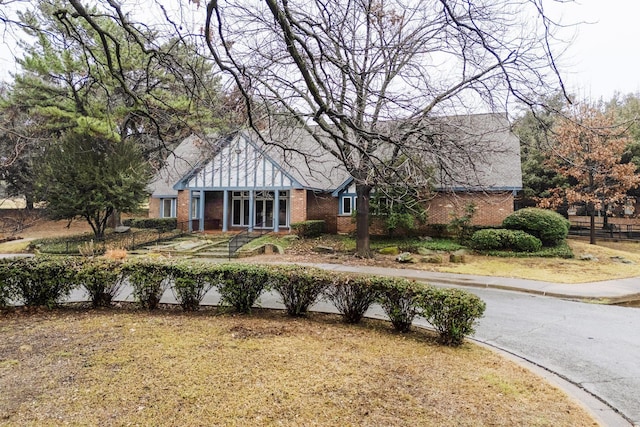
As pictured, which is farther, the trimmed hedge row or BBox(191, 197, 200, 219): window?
BBox(191, 197, 200, 219): window

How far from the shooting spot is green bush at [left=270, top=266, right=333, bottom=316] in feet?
21.9

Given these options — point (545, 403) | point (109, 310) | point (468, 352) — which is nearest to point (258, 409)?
point (545, 403)

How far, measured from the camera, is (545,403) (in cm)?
401

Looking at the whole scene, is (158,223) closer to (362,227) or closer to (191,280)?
(362,227)

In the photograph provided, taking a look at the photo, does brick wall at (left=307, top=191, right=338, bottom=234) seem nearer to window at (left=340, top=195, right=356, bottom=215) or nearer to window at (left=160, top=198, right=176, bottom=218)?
window at (left=340, top=195, right=356, bottom=215)

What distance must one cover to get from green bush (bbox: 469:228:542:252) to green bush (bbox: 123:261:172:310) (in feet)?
47.2

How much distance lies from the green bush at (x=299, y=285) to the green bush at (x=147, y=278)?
6.93 ft

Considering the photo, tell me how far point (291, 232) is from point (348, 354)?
55.4 ft

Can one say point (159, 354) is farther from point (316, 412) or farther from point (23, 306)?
point (23, 306)

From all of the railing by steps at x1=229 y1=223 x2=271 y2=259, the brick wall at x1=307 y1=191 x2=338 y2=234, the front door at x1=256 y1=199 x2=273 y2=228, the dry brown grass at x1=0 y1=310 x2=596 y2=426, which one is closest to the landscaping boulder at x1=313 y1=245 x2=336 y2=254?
the railing by steps at x1=229 y1=223 x2=271 y2=259

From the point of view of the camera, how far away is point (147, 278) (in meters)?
7.16

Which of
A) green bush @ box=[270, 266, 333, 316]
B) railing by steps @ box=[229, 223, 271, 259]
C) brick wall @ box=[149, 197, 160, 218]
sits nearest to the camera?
green bush @ box=[270, 266, 333, 316]

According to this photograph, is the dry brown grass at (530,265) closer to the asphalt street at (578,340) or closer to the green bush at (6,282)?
the asphalt street at (578,340)

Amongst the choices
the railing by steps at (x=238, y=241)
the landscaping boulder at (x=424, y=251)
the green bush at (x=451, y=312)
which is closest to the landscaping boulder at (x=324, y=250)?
the railing by steps at (x=238, y=241)
